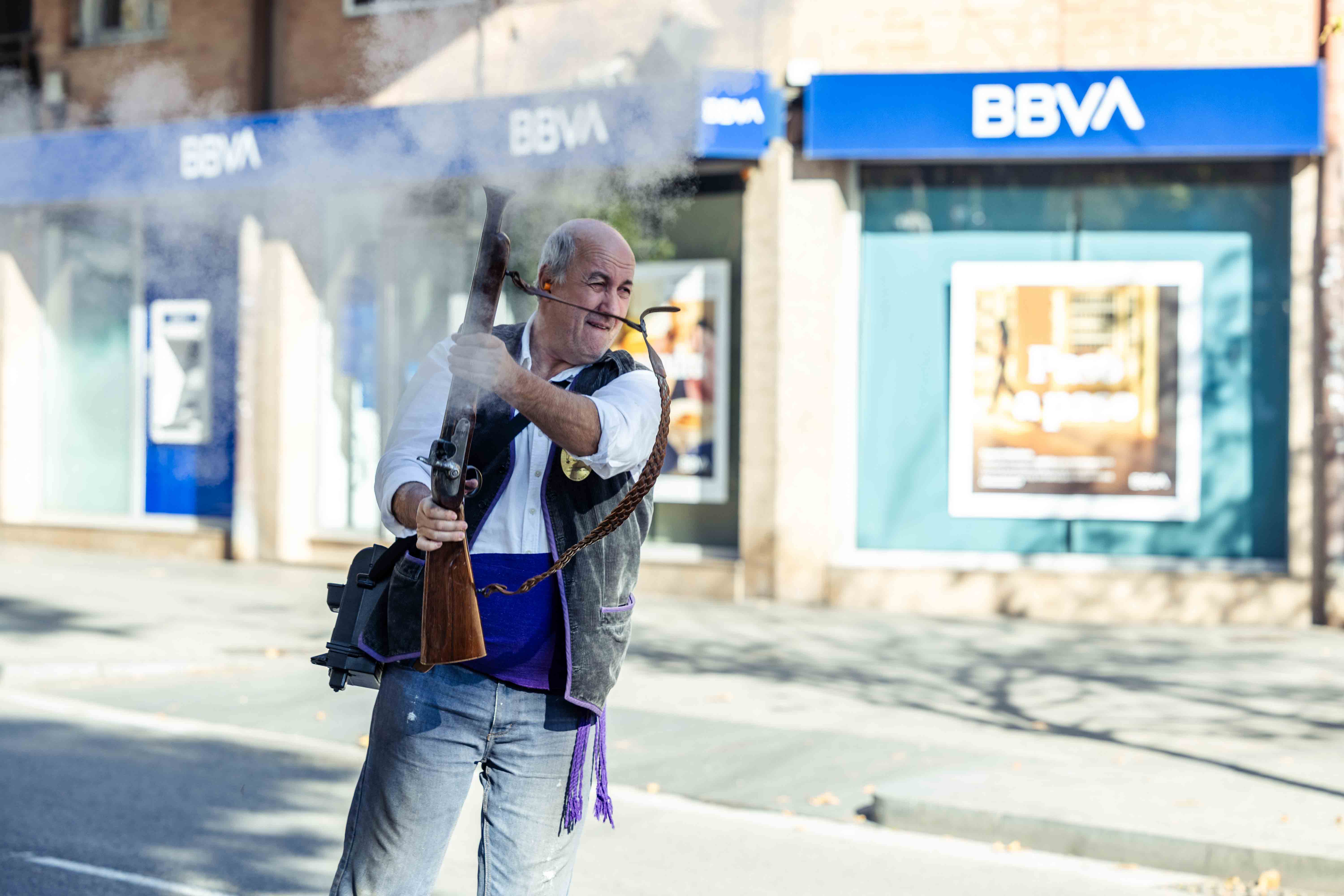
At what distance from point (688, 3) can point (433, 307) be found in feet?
11.6

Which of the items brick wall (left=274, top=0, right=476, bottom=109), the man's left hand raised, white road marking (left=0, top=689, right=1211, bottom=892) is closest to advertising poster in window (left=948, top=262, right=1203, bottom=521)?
brick wall (left=274, top=0, right=476, bottom=109)

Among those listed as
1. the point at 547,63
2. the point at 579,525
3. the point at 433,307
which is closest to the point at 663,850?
the point at 579,525

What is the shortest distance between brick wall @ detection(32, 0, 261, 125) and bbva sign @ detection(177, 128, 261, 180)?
0.66m

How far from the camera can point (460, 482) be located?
2.28 m

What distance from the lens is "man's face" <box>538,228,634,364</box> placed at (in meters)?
2.50

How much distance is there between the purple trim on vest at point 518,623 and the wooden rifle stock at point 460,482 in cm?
9

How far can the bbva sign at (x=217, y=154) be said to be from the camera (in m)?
12.4

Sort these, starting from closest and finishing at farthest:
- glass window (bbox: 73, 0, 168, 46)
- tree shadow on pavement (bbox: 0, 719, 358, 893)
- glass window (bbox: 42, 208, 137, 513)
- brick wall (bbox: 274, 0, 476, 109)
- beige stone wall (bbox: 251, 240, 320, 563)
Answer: tree shadow on pavement (bbox: 0, 719, 358, 893), brick wall (bbox: 274, 0, 476, 109), beige stone wall (bbox: 251, 240, 320, 563), glass window (bbox: 73, 0, 168, 46), glass window (bbox: 42, 208, 137, 513)

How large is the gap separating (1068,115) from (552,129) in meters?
3.56

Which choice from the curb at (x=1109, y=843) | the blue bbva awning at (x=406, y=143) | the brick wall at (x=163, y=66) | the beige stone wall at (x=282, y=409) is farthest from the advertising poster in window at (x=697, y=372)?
the curb at (x=1109, y=843)

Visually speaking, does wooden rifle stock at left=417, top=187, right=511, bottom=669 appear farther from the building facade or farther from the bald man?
the building facade

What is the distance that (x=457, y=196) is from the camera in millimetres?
12023

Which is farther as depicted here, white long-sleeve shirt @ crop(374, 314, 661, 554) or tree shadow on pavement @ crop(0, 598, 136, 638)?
tree shadow on pavement @ crop(0, 598, 136, 638)

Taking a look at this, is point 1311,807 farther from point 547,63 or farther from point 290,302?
point 290,302
